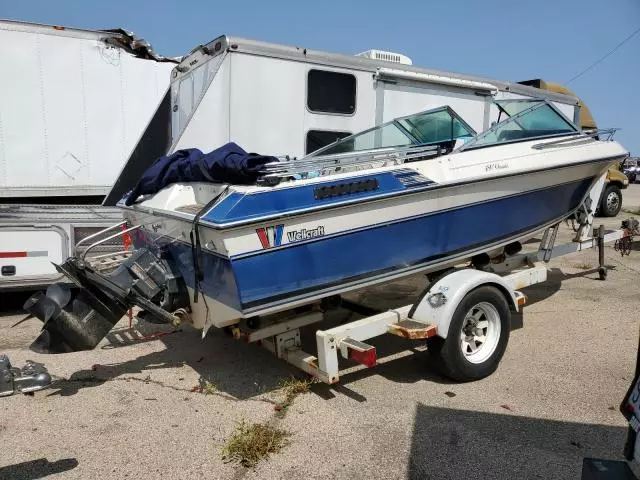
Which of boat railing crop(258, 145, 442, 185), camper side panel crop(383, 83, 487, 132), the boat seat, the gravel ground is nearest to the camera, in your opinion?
the gravel ground

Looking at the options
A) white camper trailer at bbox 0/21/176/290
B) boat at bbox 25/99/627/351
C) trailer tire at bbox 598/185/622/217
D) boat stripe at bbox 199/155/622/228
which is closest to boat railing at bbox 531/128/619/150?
boat at bbox 25/99/627/351

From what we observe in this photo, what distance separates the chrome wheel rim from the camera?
424cm

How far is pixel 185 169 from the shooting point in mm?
4184

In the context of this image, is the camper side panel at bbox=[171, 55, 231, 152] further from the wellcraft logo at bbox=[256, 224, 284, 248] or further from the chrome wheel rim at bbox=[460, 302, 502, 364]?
the chrome wheel rim at bbox=[460, 302, 502, 364]

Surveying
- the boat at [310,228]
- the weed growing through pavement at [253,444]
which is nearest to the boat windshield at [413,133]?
the boat at [310,228]

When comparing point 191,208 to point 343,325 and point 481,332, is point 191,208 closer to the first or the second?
point 343,325

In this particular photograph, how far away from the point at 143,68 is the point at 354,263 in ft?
16.1

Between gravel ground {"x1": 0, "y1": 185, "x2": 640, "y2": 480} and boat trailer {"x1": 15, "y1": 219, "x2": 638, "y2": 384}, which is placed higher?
boat trailer {"x1": 15, "y1": 219, "x2": 638, "y2": 384}

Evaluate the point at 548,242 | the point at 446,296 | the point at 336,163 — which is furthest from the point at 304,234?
the point at 548,242

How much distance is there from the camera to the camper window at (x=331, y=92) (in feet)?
19.5

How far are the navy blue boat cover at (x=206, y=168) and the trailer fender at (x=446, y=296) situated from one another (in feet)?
5.00

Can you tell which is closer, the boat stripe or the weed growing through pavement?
the weed growing through pavement

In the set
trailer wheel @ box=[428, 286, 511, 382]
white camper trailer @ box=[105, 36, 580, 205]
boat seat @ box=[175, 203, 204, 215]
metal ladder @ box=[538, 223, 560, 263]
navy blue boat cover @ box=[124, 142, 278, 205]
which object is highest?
white camper trailer @ box=[105, 36, 580, 205]

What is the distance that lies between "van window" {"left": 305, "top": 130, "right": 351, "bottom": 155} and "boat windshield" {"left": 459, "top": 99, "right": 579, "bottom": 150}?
178 centimetres
